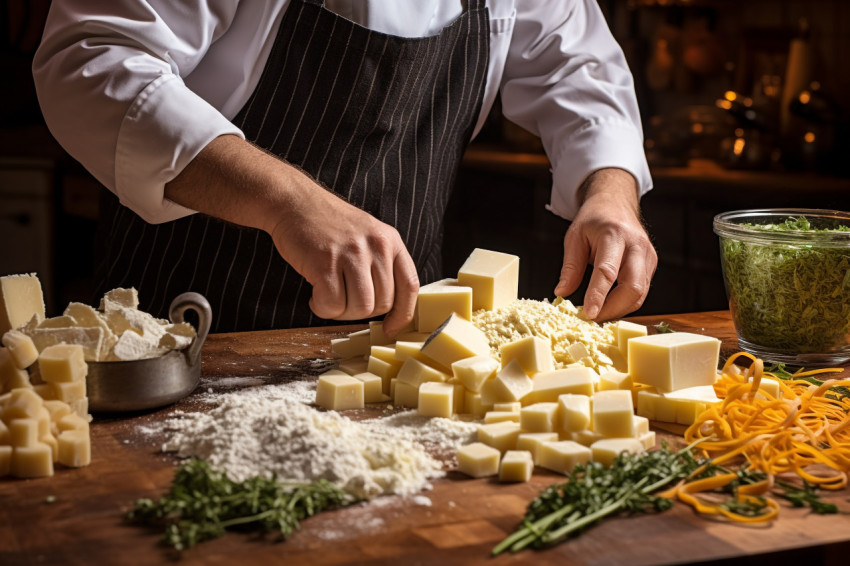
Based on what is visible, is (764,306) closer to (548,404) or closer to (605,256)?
(605,256)

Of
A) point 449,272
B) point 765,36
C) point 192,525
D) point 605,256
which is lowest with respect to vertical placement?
point 449,272

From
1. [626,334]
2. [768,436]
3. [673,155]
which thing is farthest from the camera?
[673,155]

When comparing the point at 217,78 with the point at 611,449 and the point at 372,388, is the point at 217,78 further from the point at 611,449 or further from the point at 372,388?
the point at 611,449

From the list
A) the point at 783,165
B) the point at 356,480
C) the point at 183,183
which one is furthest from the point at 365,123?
the point at 783,165

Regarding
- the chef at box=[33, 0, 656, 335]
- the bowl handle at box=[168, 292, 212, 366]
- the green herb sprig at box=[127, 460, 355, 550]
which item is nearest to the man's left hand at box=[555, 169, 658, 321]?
the chef at box=[33, 0, 656, 335]

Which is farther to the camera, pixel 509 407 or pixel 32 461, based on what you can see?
pixel 509 407

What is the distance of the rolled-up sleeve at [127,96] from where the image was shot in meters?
1.66

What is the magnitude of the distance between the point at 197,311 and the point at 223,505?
449 millimetres

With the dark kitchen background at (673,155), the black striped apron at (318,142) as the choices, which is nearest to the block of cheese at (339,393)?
the black striped apron at (318,142)

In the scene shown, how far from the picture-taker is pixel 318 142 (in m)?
2.06

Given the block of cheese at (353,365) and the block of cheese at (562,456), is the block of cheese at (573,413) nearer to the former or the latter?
the block of cheese at (562,456)

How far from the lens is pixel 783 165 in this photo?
398 cm

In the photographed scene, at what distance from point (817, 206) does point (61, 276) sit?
3.18m

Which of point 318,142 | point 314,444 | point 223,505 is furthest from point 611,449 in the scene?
point 318,142
